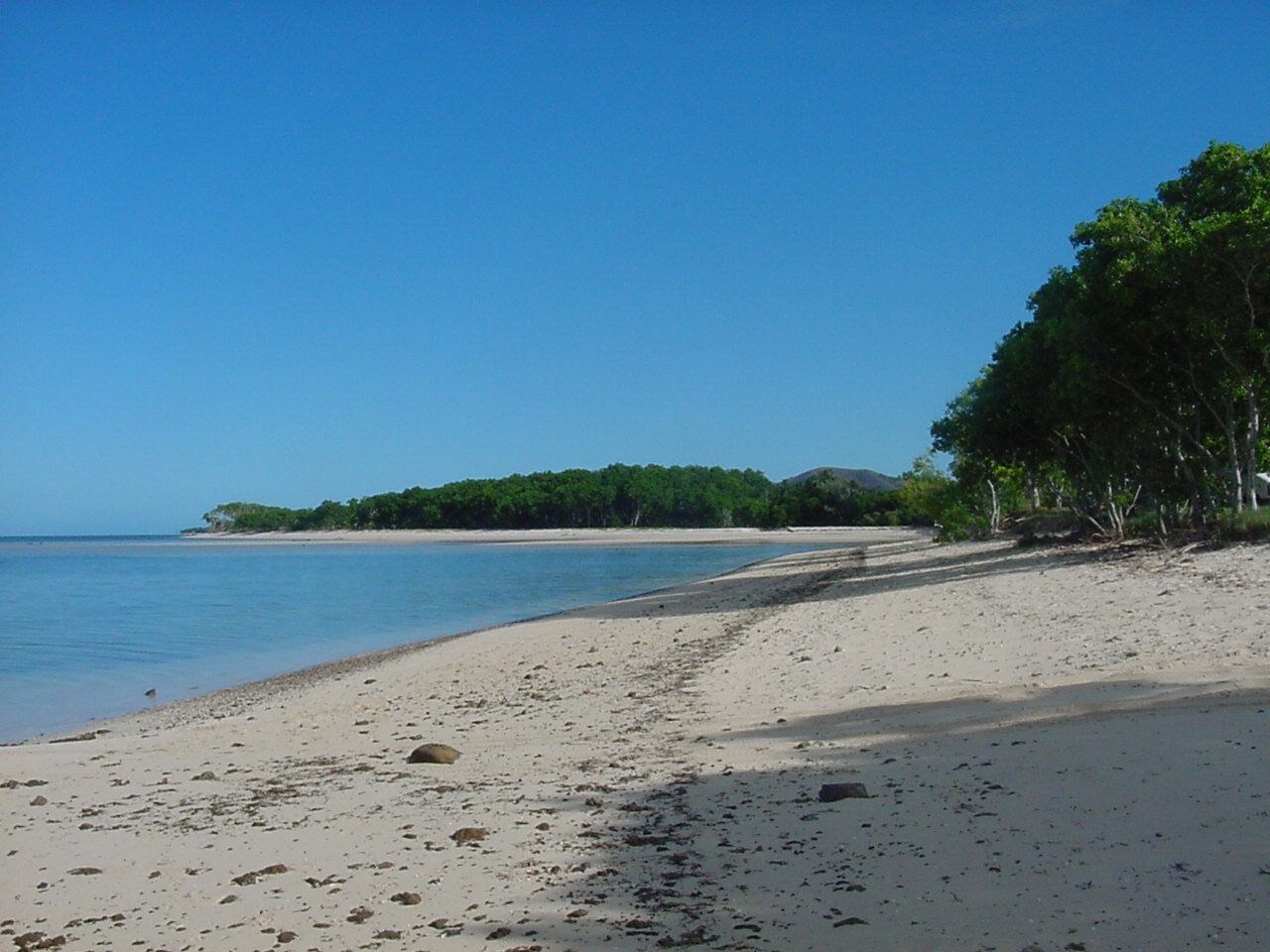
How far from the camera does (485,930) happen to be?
4.24m

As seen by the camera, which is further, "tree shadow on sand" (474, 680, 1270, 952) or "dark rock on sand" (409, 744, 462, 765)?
"dark rock on sand" (409, 744, 462, 765)

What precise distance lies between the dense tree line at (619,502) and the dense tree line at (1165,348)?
80.8 m

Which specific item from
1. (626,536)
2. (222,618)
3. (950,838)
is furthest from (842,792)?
(626,536)

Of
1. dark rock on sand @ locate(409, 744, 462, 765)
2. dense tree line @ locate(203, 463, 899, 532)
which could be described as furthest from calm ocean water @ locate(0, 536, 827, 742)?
dense tree line @ locate(203, 463, 899, 532)

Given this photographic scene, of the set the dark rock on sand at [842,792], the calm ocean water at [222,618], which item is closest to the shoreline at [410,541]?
the calm ocean water at [222,618]

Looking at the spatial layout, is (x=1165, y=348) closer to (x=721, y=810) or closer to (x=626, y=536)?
(x=721, y=810)

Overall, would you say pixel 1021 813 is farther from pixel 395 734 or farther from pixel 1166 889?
pixel 395 734

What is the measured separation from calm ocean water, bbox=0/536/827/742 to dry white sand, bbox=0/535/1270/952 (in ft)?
17.7

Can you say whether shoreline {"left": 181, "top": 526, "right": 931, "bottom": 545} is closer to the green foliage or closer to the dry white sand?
the green foliage

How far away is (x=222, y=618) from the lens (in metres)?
29.1

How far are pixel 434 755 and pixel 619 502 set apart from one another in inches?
4822

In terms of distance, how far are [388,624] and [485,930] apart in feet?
73.3

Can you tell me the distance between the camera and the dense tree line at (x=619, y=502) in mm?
111250

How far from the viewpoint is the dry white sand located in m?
4.13
